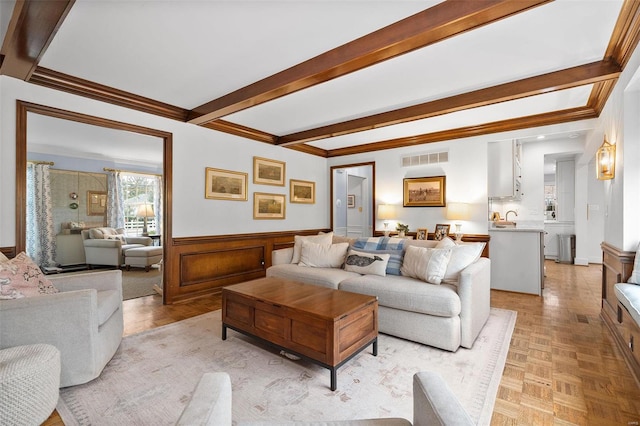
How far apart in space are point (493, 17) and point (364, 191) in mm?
6260

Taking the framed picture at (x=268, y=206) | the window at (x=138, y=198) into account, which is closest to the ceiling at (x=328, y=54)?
the framed picture at (x=268, y=206)

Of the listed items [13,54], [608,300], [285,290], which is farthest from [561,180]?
[13,54]

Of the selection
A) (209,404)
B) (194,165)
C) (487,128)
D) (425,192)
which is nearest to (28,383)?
(209,404)

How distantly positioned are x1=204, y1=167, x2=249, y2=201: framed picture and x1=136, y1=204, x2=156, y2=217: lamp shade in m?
4.34

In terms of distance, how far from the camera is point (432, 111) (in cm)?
372

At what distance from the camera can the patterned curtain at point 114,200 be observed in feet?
25.0

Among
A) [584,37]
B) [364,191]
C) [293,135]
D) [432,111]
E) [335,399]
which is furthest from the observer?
[364,191]

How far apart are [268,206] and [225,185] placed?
0.95 m

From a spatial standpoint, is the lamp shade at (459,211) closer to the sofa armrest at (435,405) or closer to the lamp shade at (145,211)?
the sofa armrest at (435,405)

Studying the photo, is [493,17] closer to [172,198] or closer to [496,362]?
[496,362]

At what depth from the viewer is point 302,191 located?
609 centimetres

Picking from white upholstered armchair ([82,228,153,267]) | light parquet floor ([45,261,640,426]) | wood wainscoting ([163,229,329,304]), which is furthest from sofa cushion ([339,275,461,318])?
white upholstered armchair ([82,228,153,267])

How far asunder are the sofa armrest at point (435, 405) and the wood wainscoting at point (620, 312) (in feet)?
6.94

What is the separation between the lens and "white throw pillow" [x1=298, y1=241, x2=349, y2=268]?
12.9ft
